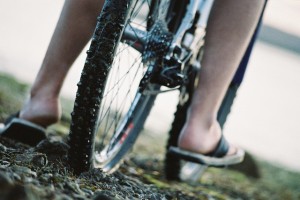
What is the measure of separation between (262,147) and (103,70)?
12.1ft

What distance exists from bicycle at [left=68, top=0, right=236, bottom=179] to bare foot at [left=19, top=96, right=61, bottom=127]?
18 centimetres

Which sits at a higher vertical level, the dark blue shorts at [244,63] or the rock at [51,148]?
the dark blue shorts at [244,63]

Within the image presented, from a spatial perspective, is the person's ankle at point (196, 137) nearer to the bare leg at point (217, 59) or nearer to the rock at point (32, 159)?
the bare leg at point (217, 59)

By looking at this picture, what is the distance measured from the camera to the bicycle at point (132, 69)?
123 centimetres

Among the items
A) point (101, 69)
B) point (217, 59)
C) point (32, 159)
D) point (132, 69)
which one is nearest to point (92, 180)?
point (32, 159)

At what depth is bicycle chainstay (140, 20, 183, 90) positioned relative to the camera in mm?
1550

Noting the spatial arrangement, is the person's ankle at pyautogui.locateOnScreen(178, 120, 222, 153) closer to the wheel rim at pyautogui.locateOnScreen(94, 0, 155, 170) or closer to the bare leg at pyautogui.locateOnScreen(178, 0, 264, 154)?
the bare leg at pyautogui.locateOnScreen(178, 0, 264, 154)

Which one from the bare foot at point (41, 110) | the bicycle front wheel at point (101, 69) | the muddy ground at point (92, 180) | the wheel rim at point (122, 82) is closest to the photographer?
the muddy ground at point (92, 180)

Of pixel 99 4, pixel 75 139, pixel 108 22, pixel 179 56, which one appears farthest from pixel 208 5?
pixel 75 139

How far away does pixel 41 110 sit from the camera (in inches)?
63.1

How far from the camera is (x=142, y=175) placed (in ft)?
6.79

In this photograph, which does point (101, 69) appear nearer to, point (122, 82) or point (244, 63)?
point (122, 82)

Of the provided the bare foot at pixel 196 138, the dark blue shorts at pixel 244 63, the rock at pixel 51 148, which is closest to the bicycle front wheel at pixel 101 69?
the rock at pixel 51 148

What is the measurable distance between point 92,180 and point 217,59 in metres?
0.62
